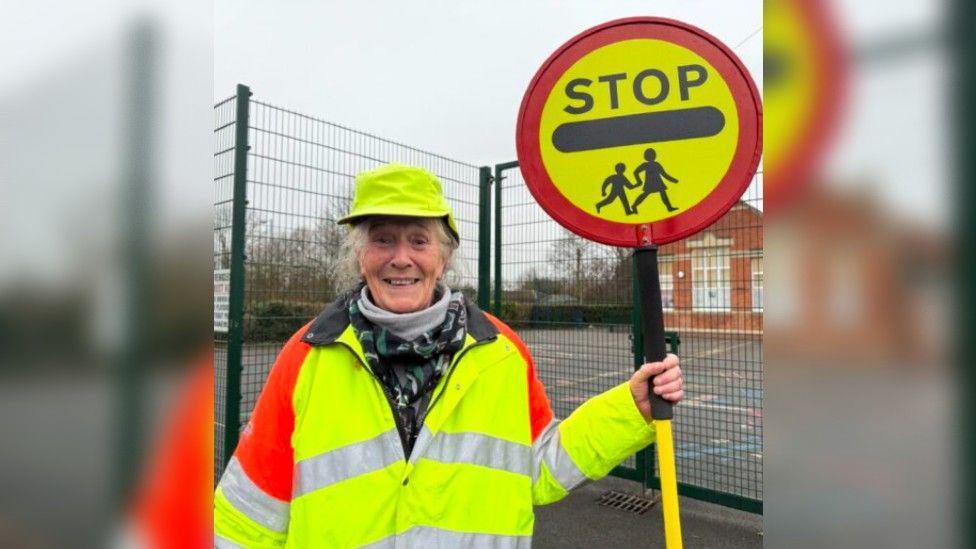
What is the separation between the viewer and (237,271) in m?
3.99

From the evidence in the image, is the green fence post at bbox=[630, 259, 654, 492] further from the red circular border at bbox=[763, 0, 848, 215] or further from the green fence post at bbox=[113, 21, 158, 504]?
the green fence post at bbox=[113, 21, 158, 504]

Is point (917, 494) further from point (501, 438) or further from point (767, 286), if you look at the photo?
point (501, 438)

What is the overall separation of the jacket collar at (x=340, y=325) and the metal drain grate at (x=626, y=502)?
10.8ft

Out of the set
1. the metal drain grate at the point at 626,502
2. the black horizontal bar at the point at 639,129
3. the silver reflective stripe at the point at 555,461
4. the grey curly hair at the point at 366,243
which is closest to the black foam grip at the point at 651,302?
the black horizontal bar at the point at 639,129

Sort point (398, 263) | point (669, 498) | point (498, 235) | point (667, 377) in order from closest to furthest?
point (669, 498) → point (667, 377) → point (398, 263) → point (498, 235)

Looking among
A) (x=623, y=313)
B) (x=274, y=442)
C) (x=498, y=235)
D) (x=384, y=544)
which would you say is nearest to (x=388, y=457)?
(x=384, y=544)

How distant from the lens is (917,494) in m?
0.42

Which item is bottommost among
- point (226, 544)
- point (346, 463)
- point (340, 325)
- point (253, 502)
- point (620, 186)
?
point (226, 544)

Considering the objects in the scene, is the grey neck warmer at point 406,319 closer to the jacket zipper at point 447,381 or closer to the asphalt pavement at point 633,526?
the jacket zipper at point 447,381

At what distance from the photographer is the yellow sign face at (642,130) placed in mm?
1273

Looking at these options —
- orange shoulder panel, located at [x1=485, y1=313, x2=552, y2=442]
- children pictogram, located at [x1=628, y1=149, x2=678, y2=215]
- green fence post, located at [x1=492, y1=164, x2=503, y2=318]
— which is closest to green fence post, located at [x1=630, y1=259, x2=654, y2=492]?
green fence post, located at [x1=492, y1=164, x2=503, y2=318]

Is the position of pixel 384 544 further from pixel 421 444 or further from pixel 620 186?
pixel 620 186

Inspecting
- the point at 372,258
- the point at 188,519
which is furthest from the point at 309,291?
the point at 188,519

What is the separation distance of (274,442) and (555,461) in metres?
0.81
